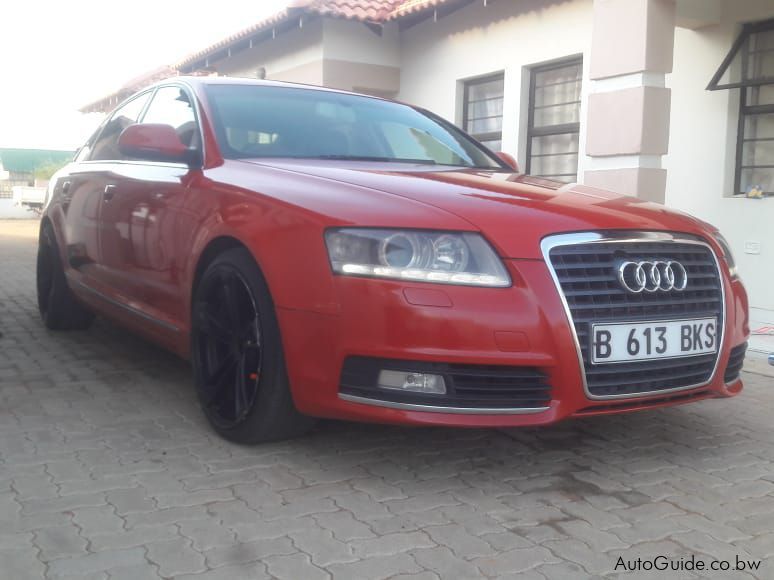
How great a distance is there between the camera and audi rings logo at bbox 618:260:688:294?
290cm

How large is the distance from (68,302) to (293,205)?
10.5 ft

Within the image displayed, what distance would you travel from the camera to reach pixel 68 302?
562 cm

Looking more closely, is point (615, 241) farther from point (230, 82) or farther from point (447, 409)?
point (230, 82)

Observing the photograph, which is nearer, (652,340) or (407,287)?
(407,287)

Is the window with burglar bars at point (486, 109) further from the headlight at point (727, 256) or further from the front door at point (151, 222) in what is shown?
the headlight at point (727, 256)

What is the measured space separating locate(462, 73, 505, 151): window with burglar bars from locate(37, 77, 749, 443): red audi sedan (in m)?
6.94

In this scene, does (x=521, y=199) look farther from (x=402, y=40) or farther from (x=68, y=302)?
(x=402, y=40)

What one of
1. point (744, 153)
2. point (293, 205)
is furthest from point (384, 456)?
point (744, 153)

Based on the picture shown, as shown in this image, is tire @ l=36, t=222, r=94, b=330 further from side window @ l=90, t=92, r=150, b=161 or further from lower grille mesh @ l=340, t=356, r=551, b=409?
lower grille mesh @ l=340, t=356, r=551, b=409

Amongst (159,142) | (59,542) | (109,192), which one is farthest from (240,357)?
(109,192)

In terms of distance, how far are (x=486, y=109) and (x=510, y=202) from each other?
8171 millimetres

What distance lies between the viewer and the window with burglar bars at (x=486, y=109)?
10.6 meters

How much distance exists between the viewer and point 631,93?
703 centimetres

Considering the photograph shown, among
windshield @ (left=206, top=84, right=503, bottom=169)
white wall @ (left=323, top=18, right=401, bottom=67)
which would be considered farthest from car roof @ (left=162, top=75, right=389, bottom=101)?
white wall @ (left=323, top=18, right=401, bottom=67)
